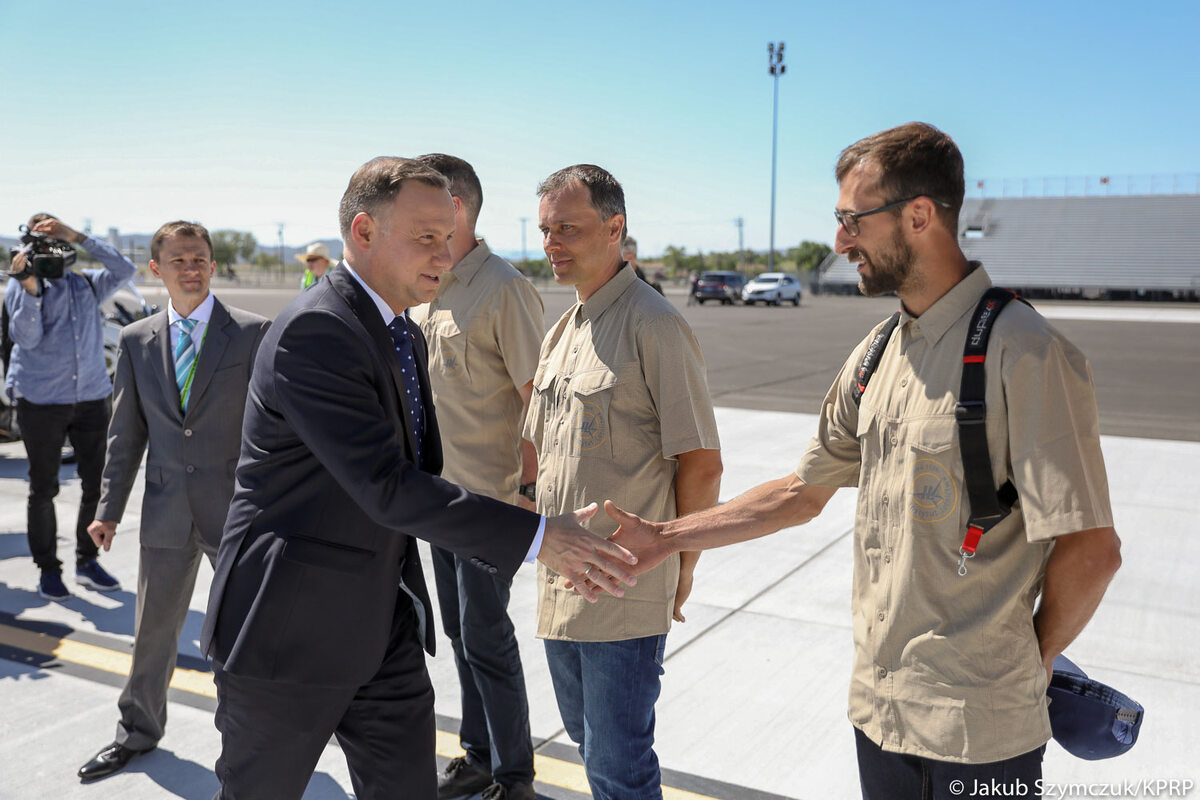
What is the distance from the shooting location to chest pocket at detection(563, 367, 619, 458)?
271 centimetres

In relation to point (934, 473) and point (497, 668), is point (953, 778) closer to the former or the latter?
point (934, 473)

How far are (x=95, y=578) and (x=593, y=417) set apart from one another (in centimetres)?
426

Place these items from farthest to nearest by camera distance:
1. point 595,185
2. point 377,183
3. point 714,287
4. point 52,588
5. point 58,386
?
point 714,287 < point 58,386 < point 52,588 < point 595,185 < point 377,183

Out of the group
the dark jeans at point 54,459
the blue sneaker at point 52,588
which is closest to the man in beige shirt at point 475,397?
the blue sneaker at point 52,588

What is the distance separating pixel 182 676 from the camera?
443cm

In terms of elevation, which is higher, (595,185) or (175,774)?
(595,185)

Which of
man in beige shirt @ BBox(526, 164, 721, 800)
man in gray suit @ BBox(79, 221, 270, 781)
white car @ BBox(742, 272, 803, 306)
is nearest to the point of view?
man in beige shirt @ BBox(526, 164, 721, 800)

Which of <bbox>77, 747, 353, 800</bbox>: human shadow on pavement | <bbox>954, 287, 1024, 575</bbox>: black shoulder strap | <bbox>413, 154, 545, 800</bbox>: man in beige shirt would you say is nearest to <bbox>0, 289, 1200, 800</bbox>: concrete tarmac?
<bbox>77, 747, 353, 800</bbox>: human shadow on pavement

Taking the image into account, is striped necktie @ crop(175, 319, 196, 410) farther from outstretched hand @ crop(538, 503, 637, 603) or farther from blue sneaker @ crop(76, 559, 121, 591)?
blue sneaker @ crop(76, 559, 121, 591)

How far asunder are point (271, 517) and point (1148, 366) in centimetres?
1890

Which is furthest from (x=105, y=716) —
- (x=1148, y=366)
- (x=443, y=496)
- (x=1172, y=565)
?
(x=1148, y=366)

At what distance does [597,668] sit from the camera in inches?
104

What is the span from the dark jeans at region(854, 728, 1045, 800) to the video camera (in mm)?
5433

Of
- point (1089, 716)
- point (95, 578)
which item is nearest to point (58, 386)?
point (95, 578)
